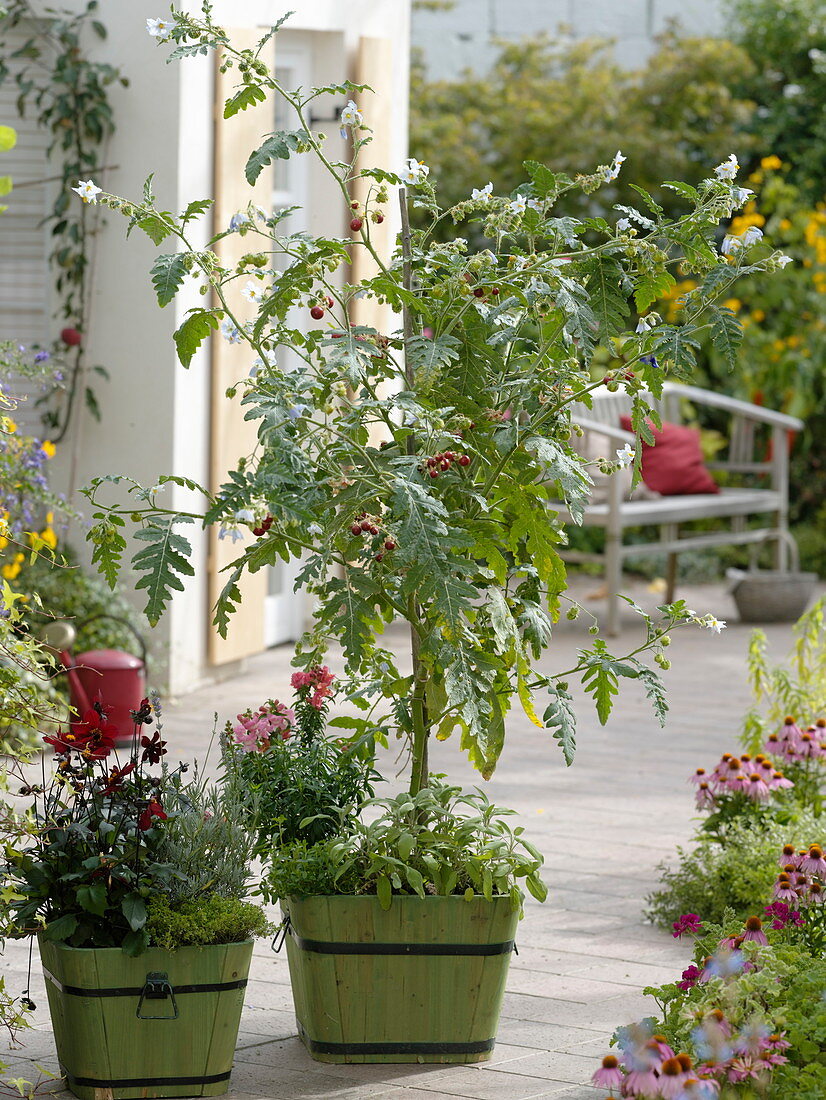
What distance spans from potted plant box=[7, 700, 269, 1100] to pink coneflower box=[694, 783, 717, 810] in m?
1.53

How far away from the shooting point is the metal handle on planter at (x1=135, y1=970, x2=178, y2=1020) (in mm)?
2691

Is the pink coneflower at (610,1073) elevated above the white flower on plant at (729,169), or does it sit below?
below

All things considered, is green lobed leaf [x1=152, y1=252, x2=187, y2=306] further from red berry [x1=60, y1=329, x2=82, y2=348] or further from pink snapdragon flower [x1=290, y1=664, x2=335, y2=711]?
red berry [x1=60, y1=329, x2=82, y2=348]

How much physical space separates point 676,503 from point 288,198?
261 cm

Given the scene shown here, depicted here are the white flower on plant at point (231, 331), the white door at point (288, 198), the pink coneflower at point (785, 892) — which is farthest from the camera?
the white door at point (288, 198)

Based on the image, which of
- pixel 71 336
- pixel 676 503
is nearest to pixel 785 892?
pixel 71 336

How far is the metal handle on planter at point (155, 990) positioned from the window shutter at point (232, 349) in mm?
3456

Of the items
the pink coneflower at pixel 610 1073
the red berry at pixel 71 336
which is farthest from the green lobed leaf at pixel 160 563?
the red berry at pixel 71 336

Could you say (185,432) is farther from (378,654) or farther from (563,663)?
(378,654)

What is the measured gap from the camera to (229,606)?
2727mm

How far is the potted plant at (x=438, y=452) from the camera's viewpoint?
269 cm

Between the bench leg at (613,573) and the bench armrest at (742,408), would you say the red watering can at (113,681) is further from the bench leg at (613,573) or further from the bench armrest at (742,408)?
the bench armrest at (742,408)

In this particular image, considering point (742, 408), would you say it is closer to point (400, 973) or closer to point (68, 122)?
point (68, 122)

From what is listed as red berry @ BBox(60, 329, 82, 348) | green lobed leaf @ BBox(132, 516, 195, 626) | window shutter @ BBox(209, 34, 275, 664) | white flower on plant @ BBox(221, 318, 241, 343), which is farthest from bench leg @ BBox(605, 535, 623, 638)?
green lobed leaf @ BBox(132, 516, 195, 626)
